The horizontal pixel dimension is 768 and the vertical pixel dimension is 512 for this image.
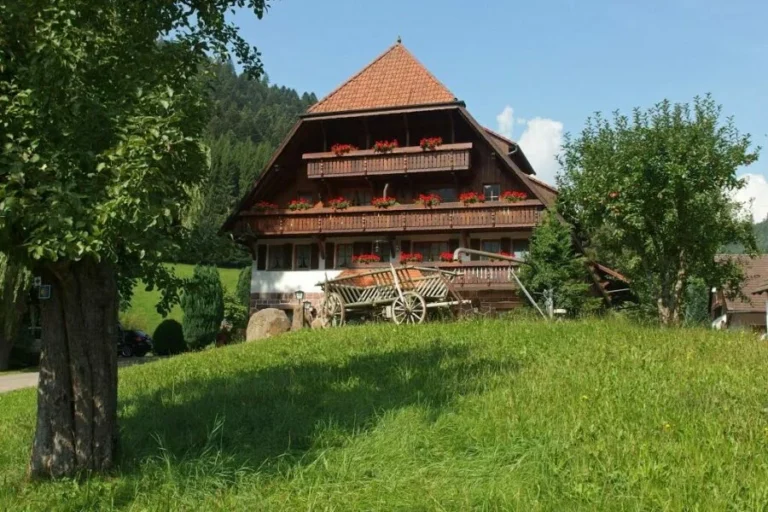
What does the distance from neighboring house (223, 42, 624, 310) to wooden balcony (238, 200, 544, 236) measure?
0.03 meters

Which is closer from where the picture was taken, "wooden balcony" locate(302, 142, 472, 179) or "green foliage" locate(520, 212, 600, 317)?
"green foliage" locate(520, 212, 600, 317)

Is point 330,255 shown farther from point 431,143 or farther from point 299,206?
point 431,143

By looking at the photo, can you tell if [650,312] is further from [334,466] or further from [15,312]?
[334,466]

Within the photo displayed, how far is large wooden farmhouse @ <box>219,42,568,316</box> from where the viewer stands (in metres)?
24.8

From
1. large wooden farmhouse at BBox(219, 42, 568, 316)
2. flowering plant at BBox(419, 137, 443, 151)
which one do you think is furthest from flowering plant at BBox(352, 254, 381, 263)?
flowering plant at BBox(419, 137, 443, 151)

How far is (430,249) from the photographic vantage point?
26672mm

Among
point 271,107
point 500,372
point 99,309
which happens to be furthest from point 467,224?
point 271,107

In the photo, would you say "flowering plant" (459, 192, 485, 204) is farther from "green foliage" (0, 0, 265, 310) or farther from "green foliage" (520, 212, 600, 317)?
"green foliage" (0, 0, 265, 310)

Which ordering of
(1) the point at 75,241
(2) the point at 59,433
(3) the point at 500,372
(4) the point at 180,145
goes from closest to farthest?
(1) the point at 75,241, (4) the point at 180,145, (2) the point at 59,433, (3) the point at 500,372

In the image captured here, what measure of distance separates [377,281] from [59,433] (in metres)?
14.2

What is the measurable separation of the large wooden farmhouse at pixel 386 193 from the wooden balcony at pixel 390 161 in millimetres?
36

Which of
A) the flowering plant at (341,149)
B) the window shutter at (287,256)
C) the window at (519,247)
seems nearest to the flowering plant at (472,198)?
the window at (519,247)

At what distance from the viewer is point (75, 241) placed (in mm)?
4996

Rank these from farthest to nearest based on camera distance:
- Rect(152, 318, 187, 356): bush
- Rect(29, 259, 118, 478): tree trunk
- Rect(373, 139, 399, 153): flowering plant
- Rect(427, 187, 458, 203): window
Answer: Rect(152, 318, 187, 356): bush < Rect(427, 187, 458, 203): window < Rect(373, 139, 399, 153): flowering plant < Rect(29, 259, 118, 478): tree trunk
